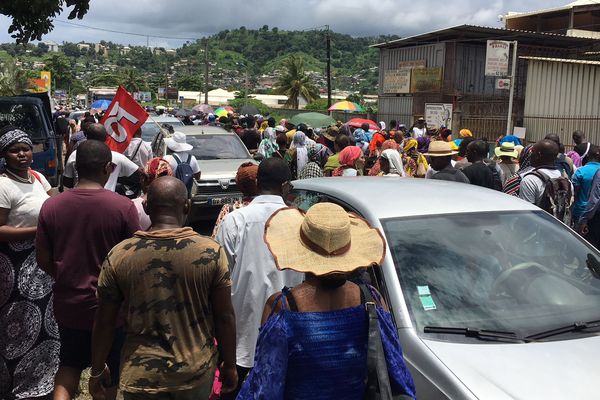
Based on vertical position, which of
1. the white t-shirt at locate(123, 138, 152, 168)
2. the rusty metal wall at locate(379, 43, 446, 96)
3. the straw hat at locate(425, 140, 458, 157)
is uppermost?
the rusty metal wall at locate(379, 43, 446, 96)

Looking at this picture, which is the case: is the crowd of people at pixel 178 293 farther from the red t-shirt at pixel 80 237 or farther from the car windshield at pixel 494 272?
the car windshield at pixel 494 272

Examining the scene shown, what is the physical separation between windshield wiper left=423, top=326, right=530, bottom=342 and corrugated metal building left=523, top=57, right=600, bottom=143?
15683mm

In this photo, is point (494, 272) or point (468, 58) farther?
point (468, 58)

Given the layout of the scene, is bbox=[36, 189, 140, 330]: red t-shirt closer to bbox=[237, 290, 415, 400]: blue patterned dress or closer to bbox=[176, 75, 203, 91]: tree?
bbox=[237, 290, 415, 400]: blue patterned dress

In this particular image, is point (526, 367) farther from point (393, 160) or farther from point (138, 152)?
point (138, 152)

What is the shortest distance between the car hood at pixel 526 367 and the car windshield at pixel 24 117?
9.03 meters

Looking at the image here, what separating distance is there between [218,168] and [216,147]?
113 centimetres

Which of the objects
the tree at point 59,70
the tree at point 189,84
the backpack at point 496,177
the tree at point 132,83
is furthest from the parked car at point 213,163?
the tree at point 59,70

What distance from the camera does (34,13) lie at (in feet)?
28.6

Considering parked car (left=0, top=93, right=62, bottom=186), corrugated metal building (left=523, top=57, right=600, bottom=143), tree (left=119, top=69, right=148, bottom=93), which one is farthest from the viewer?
tree (left=119, top=69, right=148, bottom=93)

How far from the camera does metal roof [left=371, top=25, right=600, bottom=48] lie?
2484 centimetres

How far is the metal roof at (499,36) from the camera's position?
24.8m

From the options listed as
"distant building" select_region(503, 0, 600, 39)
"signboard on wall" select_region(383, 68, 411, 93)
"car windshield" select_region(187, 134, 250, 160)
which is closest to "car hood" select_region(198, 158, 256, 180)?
"car windshield" select_region(187, 134, 250, 160)

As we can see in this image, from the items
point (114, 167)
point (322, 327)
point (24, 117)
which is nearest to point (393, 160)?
point (114, 167)
